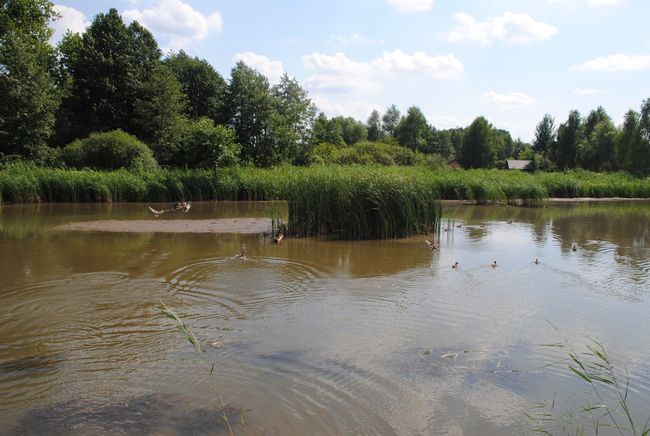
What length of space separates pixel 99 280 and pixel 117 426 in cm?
569

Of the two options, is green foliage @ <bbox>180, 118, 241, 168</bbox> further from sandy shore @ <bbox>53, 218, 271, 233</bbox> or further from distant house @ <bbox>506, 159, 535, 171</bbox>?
distant house @ <bbox>506, 159, 535, 171</bbox>

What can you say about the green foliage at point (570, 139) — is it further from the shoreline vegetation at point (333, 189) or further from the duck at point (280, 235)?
the duck at point (280, 235)

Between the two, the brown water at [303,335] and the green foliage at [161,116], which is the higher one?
the green foliage at [161,116]

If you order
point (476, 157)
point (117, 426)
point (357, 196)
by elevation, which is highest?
point (476, 157)

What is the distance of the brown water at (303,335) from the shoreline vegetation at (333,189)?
6.35 feet

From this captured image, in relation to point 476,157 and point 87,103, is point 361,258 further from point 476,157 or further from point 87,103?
point 476,157

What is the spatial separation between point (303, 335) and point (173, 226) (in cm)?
1227

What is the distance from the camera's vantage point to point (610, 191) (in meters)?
39.2

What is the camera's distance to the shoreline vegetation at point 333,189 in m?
15.3

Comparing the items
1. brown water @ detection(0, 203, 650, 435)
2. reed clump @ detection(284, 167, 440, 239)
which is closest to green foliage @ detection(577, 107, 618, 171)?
reed clump @ detection(284, 167, 440, 239)

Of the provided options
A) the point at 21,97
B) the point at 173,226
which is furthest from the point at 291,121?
the point at 173,226

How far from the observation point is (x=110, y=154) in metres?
30.4

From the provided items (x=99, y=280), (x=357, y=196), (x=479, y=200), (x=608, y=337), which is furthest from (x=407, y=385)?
(x=479, y=200)

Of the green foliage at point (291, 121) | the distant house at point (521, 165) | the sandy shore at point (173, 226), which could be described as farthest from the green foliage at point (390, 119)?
the sandy shore at point (173, 226)
